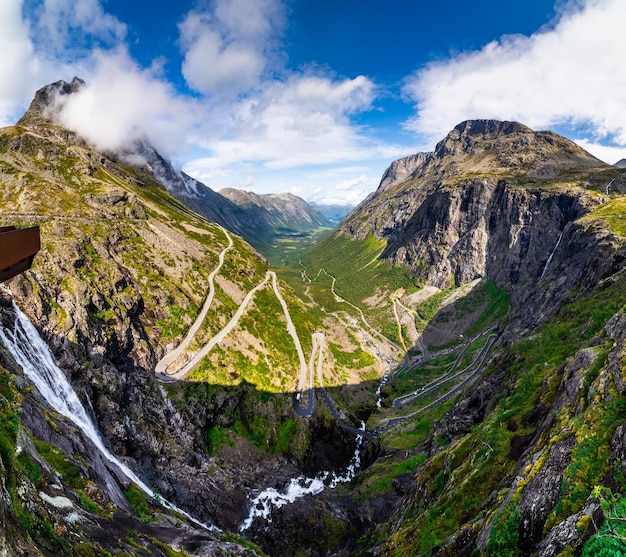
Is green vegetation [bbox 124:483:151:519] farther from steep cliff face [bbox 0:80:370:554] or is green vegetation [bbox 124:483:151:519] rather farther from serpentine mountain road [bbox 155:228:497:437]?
serpentine mountain road [bbox 155:228:497:437]

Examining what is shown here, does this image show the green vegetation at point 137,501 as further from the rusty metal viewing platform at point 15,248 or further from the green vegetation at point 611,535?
the green vegetation at point 611,535

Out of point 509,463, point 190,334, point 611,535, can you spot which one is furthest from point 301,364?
point 611,535

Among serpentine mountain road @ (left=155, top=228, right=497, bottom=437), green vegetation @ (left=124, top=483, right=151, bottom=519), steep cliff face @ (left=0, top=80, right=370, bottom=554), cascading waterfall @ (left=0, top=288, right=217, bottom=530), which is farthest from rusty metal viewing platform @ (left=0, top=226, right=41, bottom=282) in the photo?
serpentine mountain road @ (left=155, top=228, right=497, bottom=437)

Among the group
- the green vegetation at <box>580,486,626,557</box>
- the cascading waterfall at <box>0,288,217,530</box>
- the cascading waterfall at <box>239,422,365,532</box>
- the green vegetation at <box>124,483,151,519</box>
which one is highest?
the green vegetation at <box>580,486,626,557</box>

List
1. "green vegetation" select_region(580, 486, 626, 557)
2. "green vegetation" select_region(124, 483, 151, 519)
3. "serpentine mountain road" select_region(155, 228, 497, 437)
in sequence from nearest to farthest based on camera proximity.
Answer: "green vegetation" select_region(580, 486, 626, 557) → "green vegetation" select_region(124, 483, 151, 519) → "serpentine mountain road" select_region(155, 228, 497, 437)

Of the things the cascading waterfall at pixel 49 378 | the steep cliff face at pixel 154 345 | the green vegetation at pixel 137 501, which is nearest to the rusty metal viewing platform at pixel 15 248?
the steep cliff face at pixel 154 345

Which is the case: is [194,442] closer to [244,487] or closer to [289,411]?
[244,487]

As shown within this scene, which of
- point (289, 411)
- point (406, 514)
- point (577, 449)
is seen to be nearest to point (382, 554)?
point (406, 514)

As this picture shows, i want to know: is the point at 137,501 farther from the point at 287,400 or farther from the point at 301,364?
the point at 301,364
